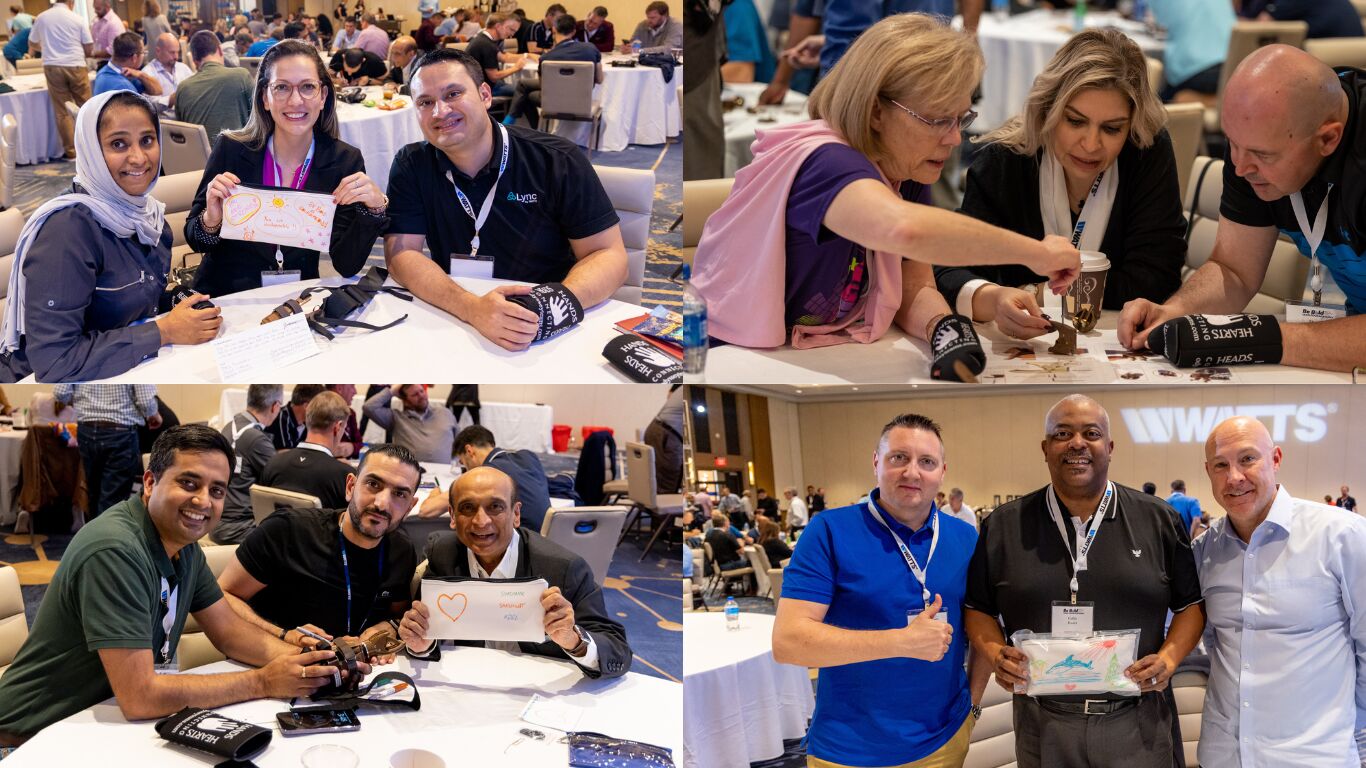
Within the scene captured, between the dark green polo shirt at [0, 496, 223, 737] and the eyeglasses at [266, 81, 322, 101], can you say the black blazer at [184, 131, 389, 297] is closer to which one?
the eyeglasses at [266, 81, 322, 101]

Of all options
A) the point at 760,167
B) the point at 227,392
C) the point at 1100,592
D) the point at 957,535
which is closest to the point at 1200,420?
the point at 1100,592

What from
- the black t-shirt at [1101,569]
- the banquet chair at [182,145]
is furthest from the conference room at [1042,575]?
the banquet chair at [182,145]

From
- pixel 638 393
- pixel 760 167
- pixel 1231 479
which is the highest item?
pixel 760 167

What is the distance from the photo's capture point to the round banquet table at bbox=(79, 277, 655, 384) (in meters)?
2.60

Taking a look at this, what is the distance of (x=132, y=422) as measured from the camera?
2912mm

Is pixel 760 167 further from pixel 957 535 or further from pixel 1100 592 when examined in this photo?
pixel 1100 592

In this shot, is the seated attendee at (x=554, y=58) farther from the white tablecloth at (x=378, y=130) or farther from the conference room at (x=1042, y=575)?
the conference room at (x=1042, y=575)

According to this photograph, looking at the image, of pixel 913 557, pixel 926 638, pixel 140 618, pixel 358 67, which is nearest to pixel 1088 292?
pixel 913 557

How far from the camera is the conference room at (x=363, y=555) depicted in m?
2.58

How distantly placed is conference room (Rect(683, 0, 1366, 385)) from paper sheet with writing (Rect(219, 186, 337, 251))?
1055 millimetres

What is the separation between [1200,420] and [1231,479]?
0.56 ft

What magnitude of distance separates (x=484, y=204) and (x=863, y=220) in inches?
50.0

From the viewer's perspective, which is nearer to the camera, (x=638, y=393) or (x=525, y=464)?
(x=638, y=393)

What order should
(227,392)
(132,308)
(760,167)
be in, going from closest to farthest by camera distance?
(760,167) < (132,308) < (227,392)
